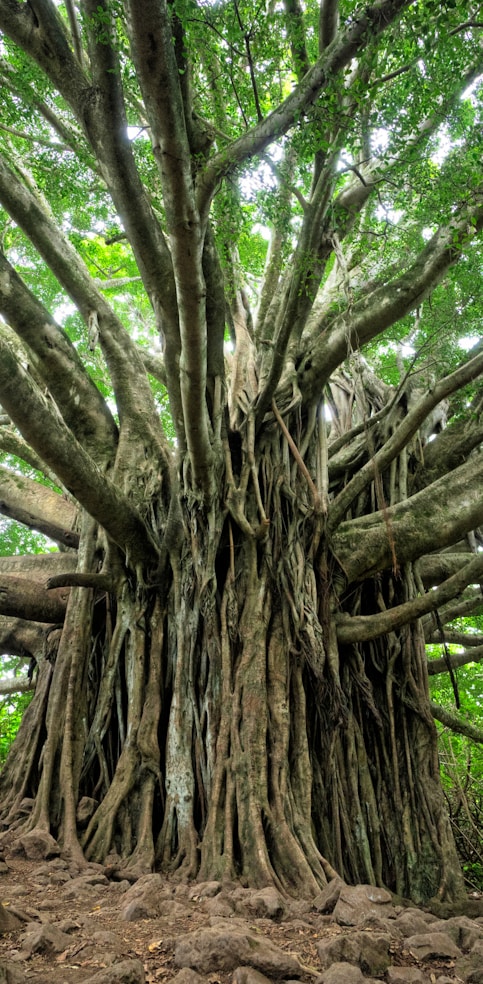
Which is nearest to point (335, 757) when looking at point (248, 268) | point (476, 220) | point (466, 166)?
point (476, 220)

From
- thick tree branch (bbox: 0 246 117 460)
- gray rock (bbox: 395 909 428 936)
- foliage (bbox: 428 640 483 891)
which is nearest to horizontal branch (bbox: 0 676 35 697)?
thick tree branch (bbox: 0 246 117 460)

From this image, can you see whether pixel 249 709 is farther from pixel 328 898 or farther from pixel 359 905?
pixel 359 905

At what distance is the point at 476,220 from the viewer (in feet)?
11.8

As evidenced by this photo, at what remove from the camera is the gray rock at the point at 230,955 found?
1.60 meters

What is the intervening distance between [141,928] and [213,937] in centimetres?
49

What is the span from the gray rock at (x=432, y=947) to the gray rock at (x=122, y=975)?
837 millimetres

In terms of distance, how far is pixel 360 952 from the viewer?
5.65ft

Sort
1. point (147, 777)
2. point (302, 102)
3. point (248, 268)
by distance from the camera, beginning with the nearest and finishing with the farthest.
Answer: point (302, 102) → point (147, 777) → point (248, 268)

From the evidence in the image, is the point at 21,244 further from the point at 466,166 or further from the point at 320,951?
the point at 320,951

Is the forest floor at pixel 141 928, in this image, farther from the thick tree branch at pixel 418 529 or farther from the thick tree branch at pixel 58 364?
the thick tree branch at pixel 58 364

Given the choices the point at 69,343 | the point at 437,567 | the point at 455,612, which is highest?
the point at 69,343

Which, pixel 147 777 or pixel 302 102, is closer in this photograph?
pixel 302 102

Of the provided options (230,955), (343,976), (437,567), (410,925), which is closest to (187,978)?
(230,955)

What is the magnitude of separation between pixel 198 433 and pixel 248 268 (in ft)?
13.3
